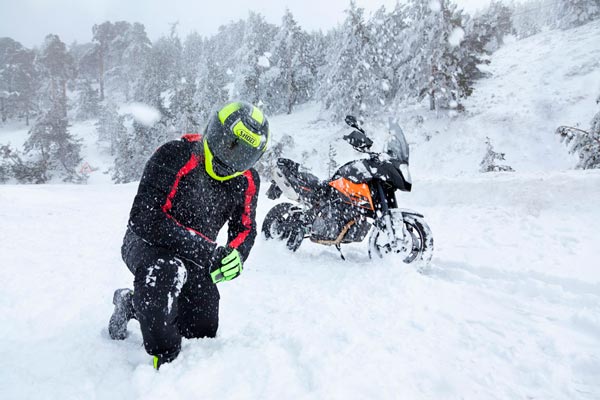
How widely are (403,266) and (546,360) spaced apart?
5.86 feet

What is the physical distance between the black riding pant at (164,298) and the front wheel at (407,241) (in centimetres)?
241

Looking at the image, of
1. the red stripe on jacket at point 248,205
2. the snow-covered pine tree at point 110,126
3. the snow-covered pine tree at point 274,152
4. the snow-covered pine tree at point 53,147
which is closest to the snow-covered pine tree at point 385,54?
the snow-covered pine tree at point 274,152

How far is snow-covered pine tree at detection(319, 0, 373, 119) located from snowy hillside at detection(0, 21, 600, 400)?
1989 cm

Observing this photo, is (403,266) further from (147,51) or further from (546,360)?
(147,51)

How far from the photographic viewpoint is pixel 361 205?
4.52m

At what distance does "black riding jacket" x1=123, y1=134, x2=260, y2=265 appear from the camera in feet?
7.41

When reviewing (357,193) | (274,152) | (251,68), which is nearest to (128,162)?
(251,68)

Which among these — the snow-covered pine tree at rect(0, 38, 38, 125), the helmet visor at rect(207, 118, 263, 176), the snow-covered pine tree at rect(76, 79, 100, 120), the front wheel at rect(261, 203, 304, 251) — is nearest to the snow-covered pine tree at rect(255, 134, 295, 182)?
the front wheel at rect(261, 203, 304, 251)

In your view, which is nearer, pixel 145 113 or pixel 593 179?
pixel 593 179

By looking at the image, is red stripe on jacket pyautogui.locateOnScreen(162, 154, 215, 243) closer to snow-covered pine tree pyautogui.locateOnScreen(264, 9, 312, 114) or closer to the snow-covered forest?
the snow-covered forest

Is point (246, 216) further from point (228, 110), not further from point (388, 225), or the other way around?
point (388, 225)

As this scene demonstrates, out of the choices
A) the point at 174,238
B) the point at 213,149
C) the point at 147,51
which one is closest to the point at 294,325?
the point at 174,238

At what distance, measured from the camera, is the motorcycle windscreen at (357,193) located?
176 inches

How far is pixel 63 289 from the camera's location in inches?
133
